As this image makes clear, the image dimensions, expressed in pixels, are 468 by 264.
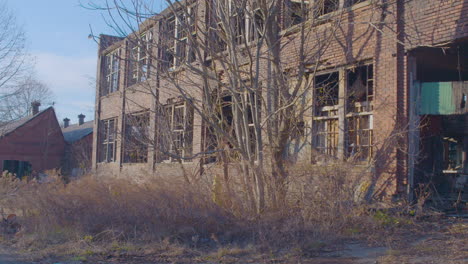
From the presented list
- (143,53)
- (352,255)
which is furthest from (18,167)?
(352,255)

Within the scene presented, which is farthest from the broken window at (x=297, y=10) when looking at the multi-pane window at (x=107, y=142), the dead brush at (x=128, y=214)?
the multi-pane window at (x=107, y=142)

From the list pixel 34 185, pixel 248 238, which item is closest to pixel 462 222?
pixel 248 238

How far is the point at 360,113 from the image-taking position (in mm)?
11258

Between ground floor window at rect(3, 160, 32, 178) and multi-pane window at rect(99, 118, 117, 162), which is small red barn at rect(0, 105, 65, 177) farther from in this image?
multi-pane window at rect(99, 118, 117, 162)

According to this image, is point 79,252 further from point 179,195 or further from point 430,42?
point 430,42

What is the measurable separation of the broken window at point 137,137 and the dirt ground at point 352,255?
3.85 meters

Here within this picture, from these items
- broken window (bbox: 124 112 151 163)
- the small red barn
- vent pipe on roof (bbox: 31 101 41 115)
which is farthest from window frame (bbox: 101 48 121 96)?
vent pipe on roof (bbox: 31 101 41 115)

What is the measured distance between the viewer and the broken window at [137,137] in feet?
39.7

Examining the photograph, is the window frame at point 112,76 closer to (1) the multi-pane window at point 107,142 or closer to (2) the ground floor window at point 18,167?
(1) the multi-pane window at point 107,142

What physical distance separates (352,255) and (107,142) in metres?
19.0

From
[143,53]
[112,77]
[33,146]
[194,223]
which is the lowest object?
[194,223]

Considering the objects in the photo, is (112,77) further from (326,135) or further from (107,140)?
(326,135)

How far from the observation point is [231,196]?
977 centimetres

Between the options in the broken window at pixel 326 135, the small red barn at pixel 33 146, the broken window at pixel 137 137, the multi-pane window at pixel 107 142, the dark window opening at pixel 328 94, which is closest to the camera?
the broken window at pixel 326 135
